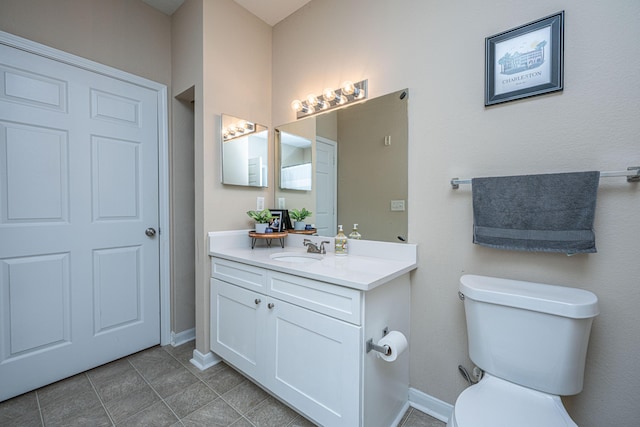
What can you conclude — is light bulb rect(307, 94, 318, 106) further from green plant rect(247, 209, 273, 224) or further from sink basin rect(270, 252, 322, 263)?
sink basin rect(270, 252, 322, 263)

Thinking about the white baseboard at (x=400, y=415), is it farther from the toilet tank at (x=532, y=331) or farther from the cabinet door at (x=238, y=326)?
the cabinet door at (x=238, y=326)

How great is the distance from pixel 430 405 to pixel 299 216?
1414 mm

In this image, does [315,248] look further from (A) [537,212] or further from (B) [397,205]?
(A) [537,212]

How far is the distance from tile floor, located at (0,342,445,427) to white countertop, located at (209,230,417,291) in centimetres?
79

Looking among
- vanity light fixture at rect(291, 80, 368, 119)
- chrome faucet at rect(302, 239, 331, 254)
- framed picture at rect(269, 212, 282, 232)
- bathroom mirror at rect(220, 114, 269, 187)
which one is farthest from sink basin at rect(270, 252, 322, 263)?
vanity light fixture at rect(291, 80, 368, 119)

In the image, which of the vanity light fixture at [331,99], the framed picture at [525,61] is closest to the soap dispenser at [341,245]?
the vanity light fixture at [331,99]

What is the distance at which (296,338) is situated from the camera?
1345 mm

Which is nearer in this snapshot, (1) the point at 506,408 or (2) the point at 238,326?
(1) the point at 506,408

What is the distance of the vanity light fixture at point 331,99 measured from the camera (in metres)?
1.72

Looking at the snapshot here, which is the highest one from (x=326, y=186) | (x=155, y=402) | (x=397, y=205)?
(x=326, y=186)

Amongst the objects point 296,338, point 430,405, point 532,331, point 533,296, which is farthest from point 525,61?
point 430,405

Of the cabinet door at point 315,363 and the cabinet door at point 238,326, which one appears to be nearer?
the cabinet door at point 315,363

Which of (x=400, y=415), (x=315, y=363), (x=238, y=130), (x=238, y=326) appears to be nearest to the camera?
(x=315, y=363)

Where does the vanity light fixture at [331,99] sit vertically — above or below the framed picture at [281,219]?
above
